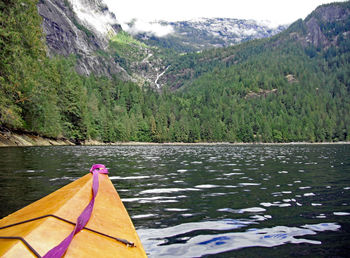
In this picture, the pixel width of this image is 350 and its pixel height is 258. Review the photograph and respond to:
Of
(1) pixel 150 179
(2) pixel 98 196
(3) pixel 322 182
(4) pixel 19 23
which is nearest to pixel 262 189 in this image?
(3) pixel 322 182

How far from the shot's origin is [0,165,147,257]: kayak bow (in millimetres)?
3199

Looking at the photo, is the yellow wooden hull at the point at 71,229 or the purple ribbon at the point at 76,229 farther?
the yellow wooden hull at the point at 71,229

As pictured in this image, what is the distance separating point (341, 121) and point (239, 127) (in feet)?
202

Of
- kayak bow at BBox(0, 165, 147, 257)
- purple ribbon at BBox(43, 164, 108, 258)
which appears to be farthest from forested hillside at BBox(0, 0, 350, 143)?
kayak bow at BBox(0, 165, 147, 257)

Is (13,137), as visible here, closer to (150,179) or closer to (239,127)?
(150,179)

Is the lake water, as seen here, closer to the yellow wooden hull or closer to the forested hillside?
the yellow wooden hull

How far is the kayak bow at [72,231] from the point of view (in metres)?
3.20

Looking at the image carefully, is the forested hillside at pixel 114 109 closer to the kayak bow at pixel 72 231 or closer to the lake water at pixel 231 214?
the lake water at pixel 231 214

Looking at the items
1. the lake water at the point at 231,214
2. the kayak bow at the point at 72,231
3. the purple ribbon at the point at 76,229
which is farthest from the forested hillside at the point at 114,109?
the kayak bow at the point at 72,231

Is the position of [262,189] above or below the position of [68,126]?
below

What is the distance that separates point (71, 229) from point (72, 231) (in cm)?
15

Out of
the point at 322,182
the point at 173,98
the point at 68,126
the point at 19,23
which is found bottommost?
the point at 322,182

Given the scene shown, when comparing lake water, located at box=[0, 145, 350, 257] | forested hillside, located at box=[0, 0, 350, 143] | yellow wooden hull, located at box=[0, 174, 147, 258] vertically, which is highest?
forested hillside, located at box=[0, 0, 350, 143]

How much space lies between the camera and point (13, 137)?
48031mm
